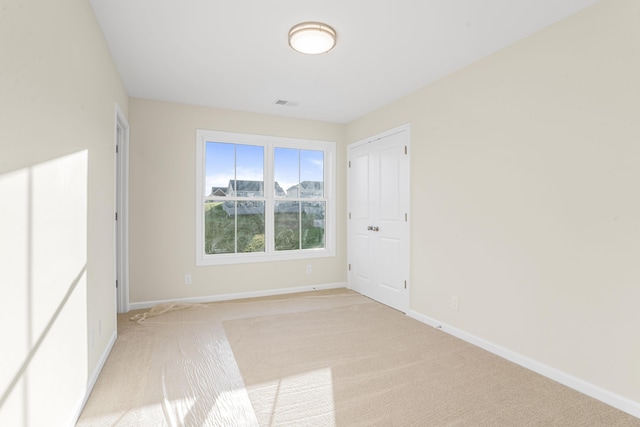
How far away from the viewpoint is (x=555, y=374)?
2328 millimetres

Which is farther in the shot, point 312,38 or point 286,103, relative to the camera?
point 286,103

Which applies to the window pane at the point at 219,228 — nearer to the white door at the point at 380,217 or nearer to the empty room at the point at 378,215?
the empty room at the point at 378,215

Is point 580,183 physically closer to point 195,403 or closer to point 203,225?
point 195,403

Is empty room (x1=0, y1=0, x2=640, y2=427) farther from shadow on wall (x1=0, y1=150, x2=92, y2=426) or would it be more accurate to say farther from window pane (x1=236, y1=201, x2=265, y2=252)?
window pane (x1=236, y1=201, x2=265, y2=252)

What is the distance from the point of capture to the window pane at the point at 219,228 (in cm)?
434

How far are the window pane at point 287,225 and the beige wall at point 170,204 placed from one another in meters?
0.45

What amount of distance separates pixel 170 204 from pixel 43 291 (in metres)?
2.77

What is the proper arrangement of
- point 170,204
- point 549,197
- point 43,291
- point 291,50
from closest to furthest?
point 43,291, point 549,197, point 291,50, point 170,204

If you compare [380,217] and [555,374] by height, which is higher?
[380,217]

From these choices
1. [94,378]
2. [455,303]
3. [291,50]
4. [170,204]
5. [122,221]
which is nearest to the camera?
[94,378]

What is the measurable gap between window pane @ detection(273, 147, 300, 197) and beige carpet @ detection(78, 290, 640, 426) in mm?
1984

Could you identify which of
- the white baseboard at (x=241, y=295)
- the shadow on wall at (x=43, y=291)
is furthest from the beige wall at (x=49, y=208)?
the white baseboard at (x=241, y=295)

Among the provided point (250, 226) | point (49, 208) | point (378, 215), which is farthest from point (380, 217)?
point (49, 208)

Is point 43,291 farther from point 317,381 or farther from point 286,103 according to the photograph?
point 286,103
